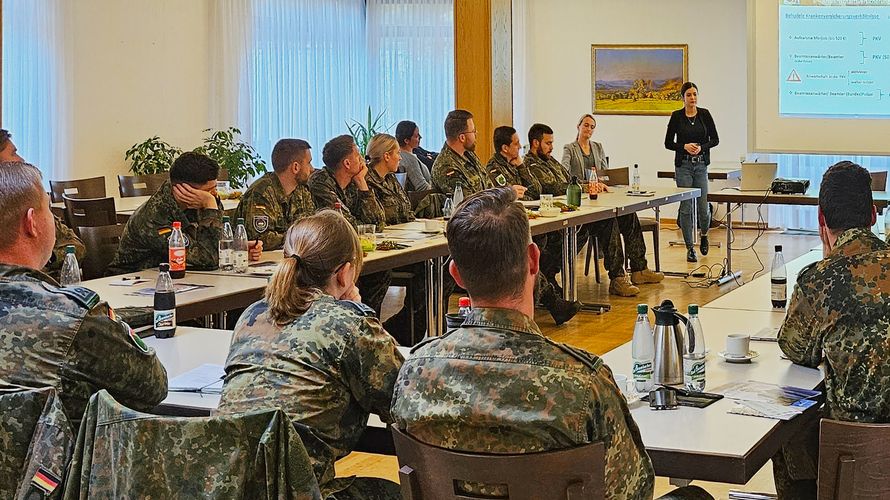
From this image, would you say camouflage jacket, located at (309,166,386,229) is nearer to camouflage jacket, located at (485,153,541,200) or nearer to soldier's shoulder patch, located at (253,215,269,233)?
soldier's shoulder patch, located at (253,215,269,233)

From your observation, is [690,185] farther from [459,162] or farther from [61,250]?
[61,250]

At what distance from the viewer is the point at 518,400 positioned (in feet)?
7.21

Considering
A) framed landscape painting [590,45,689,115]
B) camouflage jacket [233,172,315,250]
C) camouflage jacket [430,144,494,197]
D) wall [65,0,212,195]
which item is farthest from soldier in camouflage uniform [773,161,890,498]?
framed landscape painting [590,45,689,115]

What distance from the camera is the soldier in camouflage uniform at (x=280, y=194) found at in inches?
235

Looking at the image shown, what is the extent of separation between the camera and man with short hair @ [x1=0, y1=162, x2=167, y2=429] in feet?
8.23

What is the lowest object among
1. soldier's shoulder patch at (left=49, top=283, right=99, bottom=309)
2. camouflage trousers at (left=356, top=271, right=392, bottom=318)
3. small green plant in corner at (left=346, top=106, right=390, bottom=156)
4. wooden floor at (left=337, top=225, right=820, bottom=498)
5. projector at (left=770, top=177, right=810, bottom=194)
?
wooden floor at (left=337, top=225, right=820, bottom=498)

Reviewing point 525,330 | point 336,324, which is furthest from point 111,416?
point 525,330

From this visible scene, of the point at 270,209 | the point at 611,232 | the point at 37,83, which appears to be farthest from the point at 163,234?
the point at 37,83

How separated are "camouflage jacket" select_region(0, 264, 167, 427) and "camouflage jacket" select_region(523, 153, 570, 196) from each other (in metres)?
6.84

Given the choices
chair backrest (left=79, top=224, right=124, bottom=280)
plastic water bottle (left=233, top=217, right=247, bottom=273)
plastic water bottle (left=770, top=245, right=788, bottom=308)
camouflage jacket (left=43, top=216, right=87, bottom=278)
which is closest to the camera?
plastic water bottle (left=770, top=245, right=788, bottom=308)

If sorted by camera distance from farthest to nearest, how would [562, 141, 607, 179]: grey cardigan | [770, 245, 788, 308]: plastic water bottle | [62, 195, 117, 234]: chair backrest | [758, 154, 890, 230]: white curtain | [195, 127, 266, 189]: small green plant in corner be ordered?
1. [758, 154, 890, 230]: white curtain
2. [195, 127, 266, 189]: small green plant in corner
3. [562, 141, 607, 179]: grey cardigan
4. [62, 195, 117, 234]: chair backrest
5. [770, 245, 788, 308]: plastic water bottle

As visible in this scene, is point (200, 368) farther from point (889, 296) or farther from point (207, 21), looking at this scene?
point (207, 21)

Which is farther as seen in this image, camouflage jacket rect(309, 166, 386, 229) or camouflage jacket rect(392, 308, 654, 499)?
camouflage jacket rect(309, 166, 386, 229)

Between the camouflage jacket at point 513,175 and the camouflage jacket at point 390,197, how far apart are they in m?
1.60
